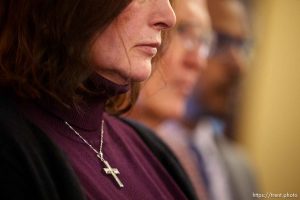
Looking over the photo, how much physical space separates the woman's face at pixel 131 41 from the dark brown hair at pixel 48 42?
0.14 feet

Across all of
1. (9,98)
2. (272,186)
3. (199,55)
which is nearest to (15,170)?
(9,98)

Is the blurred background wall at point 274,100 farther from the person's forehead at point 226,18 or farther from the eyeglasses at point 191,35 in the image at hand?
the eyeglasses at point 191,35

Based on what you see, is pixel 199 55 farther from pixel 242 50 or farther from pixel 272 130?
pixel 272 130

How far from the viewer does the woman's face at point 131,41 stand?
1.03m

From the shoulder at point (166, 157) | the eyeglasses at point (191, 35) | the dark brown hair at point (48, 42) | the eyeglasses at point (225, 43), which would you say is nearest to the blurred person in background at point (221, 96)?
the eyeglasses at point (225, 43)

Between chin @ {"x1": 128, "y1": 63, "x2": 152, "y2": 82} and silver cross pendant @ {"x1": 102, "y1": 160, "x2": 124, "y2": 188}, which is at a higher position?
chin @ {"x1": 128, "y1": 63, "x2": 152, "y2": 82}

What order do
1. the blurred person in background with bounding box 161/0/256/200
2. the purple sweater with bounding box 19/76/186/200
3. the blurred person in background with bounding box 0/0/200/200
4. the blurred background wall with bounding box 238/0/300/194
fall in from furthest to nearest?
the blurred background wall with bounding box 238/0/300/194, the blurred person in background with bounding box 161/0/256/200, the purple sweater with bounding box 19/76/186/200, the blurred person in background with bounding box 0/0/200/200

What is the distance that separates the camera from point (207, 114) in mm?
3158

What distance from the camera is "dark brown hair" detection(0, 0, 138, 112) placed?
37.9 inches

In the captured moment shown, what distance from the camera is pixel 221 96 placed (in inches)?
124

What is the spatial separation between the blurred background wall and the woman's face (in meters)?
3.50

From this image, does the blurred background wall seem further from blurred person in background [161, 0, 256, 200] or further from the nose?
the nose

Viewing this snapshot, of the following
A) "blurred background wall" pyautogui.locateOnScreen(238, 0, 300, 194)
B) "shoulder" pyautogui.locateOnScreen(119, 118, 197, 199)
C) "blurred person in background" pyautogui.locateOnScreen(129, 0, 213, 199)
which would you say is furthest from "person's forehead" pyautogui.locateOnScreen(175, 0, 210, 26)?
"blurred background wall" pyautogui.locateOnScreen(238, 0, 300, 194)

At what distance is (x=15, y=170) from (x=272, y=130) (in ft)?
13.2
